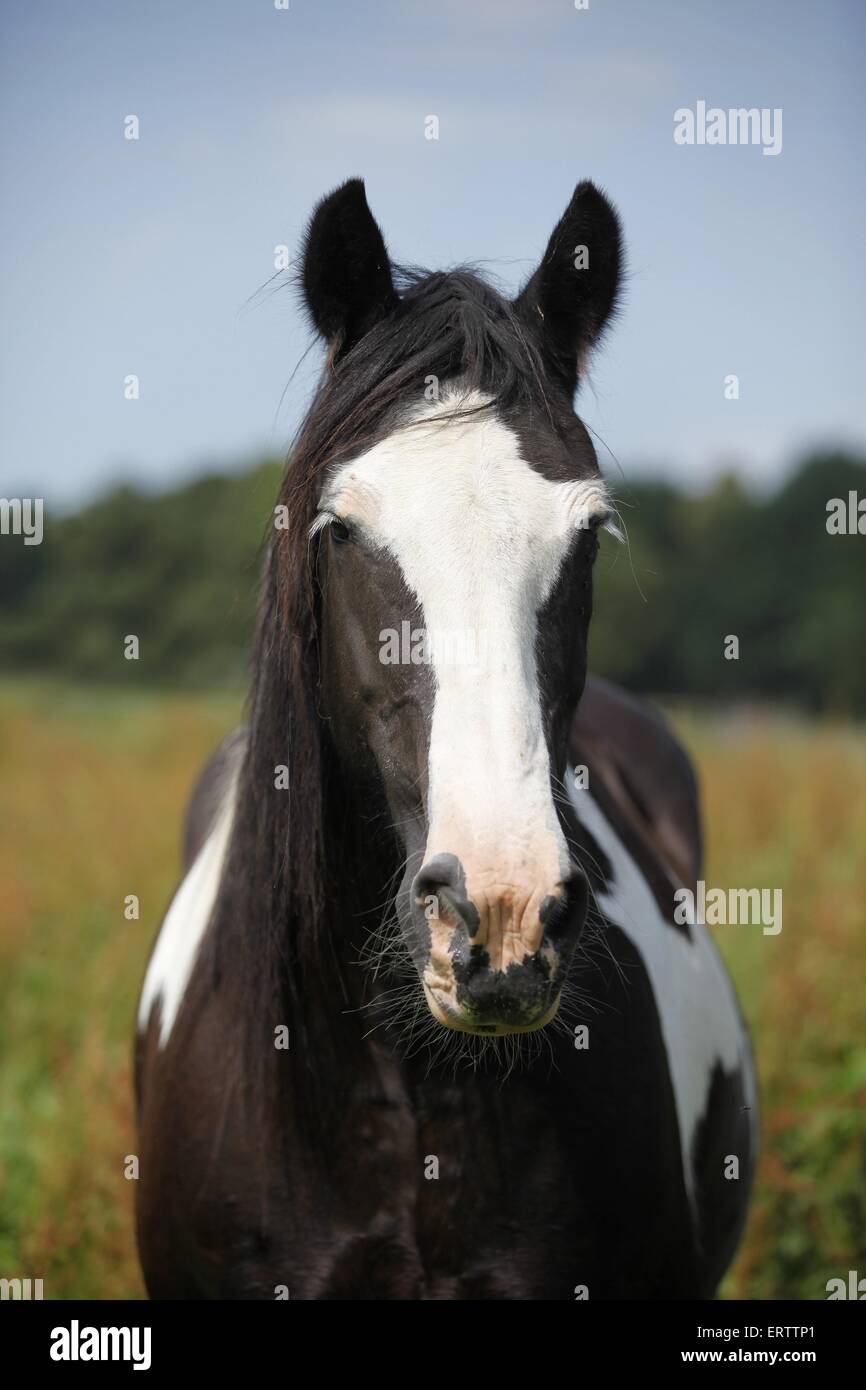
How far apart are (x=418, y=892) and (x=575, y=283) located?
1.38 metres

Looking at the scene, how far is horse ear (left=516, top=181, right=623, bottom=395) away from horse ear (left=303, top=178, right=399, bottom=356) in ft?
1.01

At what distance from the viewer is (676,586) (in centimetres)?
4334

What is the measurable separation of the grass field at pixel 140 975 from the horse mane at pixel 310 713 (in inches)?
83.2

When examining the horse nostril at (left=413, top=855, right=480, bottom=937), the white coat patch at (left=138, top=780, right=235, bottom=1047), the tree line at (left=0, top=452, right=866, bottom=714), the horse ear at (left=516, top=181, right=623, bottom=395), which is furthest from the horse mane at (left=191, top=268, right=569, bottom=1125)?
the tree line at (left=0, top=452, right=866, bottom=714)

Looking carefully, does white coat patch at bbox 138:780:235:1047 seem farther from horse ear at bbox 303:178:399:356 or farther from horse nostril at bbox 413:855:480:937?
horse ear at bbox 303:178:399:356

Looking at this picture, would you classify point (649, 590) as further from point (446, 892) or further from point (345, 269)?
point (446, 892)

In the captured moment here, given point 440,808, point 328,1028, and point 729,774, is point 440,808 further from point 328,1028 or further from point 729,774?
point 729,774

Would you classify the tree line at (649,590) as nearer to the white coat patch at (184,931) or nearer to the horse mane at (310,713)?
the white coat patch at (184,931)

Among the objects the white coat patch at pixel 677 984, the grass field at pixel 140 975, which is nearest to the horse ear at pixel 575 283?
the white coat patch at pixel 677 984

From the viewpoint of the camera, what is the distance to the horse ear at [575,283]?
2.46 meters

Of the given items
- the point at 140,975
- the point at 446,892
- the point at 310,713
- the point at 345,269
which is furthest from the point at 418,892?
the point at 140,975

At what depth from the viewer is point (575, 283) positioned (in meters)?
2.50
